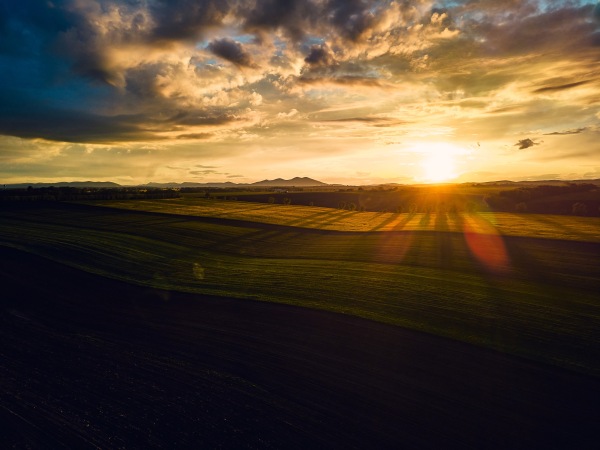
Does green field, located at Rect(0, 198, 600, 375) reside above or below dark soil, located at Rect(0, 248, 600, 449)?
above

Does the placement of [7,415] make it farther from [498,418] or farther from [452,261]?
[452,261]

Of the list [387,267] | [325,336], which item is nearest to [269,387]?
[325,336]

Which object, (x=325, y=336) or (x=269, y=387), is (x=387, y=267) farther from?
(x=269, y=387)

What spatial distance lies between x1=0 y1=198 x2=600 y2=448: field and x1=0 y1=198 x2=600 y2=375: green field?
0.19 m

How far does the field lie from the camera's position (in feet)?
39.5

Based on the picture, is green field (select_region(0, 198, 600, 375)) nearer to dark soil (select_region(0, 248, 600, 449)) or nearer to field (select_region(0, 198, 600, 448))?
field (select_region(0, 198, 600, 448))

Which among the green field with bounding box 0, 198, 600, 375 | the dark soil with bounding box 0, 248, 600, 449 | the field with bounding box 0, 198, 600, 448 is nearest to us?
the dark soil with bounding box 0, 248, 600, 449

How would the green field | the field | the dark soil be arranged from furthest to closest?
the green field → the field → the dark soil

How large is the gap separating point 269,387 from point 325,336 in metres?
4.93

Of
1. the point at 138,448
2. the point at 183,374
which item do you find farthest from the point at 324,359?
the point at 138,448

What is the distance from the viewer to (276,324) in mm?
19547

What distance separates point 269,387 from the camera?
13.8 m

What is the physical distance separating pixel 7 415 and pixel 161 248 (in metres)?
28.0

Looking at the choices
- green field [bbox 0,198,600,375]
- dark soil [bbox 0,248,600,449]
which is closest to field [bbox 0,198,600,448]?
dark soil [bbox 0,248,600,449]
